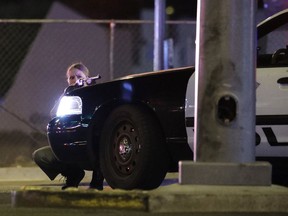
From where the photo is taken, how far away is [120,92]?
6676 mm

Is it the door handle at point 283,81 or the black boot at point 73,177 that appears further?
the black boot at point 73,177

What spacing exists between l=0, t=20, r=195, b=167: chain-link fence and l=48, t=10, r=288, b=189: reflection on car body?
14.8 ft

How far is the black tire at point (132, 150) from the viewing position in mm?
6258

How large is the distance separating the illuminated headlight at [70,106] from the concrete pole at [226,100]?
70.0 inches

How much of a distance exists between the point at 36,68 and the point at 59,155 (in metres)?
6.34

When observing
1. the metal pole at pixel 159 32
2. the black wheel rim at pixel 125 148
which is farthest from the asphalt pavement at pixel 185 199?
the metal pole at pixel 159 32

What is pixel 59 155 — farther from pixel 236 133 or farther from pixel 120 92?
pixel 236 133

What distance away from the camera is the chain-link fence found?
11.8m

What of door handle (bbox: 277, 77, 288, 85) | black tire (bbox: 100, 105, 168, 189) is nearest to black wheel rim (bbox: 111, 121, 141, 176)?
black tire (bbox: 100, 105, 168, 189)

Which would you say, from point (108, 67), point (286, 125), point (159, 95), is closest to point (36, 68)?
point (108, 67)

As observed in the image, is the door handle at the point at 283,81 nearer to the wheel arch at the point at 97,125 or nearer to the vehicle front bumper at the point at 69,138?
the wheel arch at the point at 97,125

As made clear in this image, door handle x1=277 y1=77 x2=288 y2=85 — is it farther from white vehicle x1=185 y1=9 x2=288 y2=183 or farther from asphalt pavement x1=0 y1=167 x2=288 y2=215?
asphalt pavement x1=0 y1=167 x2=288 y2=215

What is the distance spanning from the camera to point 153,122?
6379 mm

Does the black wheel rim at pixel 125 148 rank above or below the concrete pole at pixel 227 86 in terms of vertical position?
below
